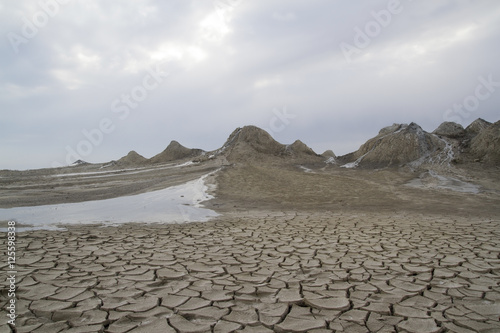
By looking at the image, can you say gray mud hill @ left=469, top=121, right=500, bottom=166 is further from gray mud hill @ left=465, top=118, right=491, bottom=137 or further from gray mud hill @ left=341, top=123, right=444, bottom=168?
gray mud hill @ left=465, top=118, right=491, bottom=137

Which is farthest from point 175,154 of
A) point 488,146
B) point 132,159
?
point 488,146

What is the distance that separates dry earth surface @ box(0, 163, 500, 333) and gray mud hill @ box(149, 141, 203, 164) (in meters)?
24.5

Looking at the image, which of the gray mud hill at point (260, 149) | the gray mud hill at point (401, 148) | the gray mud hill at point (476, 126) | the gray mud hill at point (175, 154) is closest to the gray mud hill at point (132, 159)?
the gray mud hill at point (175, 154)

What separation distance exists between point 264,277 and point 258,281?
135 mm

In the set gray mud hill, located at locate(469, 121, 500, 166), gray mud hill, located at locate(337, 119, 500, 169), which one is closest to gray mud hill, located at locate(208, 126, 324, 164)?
gray mud hill, located at locate(337, 119, 500, 169)

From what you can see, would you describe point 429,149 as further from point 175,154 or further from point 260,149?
point 175,154

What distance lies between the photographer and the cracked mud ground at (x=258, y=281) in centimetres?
227

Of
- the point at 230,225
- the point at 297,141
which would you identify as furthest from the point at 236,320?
the point at 297,141

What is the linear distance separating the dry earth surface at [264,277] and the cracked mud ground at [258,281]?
1 cm

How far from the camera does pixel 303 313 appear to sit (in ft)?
7.86

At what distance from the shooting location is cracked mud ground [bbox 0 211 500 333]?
89.4 inches

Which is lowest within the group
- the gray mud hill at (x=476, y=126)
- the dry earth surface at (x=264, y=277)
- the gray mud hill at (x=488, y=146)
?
the dry earth surface at (x=264, y=277)

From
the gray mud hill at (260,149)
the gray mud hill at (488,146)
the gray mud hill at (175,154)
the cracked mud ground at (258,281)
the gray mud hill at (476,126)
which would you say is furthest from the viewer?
the gray mud hill at (175,154)

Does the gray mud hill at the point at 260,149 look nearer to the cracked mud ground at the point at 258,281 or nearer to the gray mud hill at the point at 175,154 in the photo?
the gray mud hill at the point at 175,154
